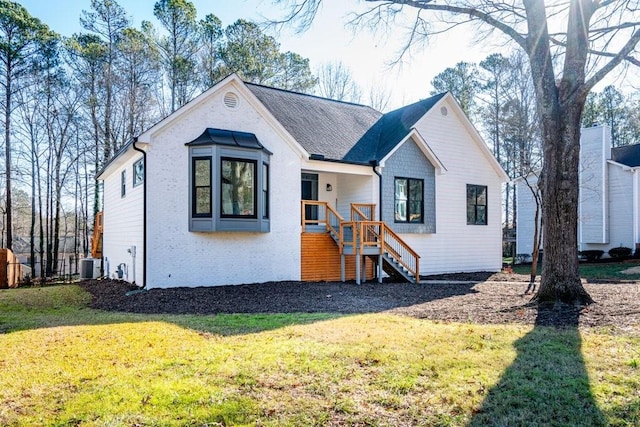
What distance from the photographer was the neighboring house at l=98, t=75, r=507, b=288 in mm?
11680

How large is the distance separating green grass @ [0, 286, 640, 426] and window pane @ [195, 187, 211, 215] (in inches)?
204

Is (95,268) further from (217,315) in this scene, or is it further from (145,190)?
(217,315)

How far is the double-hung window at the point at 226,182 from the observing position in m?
11.7

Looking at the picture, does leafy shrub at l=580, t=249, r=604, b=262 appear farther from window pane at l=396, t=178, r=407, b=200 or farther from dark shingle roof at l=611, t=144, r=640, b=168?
window pane at l=396, t=178, r=407, b=200

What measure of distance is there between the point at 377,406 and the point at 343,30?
1004 centimetres

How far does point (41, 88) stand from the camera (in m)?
22.2

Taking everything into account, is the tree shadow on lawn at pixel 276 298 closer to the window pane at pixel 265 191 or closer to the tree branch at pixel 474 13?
the window pane at pixel 265 191

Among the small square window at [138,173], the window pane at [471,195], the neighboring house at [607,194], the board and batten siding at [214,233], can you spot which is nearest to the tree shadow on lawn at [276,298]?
the board and batten siding at [214,233]

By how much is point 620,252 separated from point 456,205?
10584 millimetres

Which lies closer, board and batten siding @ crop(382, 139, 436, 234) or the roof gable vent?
the roof gable vent

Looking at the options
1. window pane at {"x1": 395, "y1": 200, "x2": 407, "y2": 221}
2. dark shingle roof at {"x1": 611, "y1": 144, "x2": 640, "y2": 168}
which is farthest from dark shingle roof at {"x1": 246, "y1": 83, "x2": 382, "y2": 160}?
dark shingle roof at {"x1": 611, "y1": 144, "x2": 640, "y2": 168}

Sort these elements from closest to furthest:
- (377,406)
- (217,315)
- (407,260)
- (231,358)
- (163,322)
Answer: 1. (377,406)
2. (231,358)
3. (163,322)
4. (217,315)
5. (407,260)

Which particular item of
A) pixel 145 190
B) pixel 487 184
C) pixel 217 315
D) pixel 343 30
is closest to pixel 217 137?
pixel 145 190

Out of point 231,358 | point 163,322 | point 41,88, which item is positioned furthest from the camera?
point 41,88
